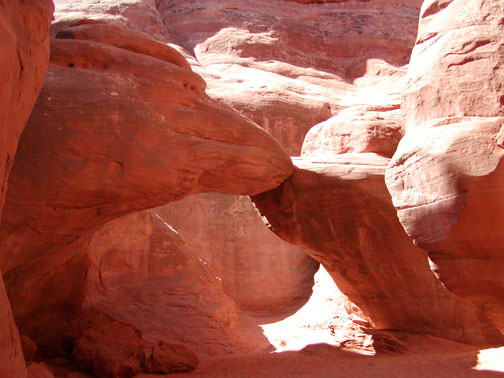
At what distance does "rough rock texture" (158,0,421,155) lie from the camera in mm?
13055

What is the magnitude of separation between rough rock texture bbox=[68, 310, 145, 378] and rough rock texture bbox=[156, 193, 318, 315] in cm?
463

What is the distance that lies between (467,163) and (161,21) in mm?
13818

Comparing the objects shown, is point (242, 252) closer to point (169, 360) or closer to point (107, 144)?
point (169, 360)

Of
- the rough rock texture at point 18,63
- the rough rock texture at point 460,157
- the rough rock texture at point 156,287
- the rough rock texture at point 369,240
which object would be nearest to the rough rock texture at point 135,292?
the rough rock texture at point 156,287

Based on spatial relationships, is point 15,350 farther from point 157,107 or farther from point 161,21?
point 161,21

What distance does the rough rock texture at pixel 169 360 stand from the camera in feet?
18.4

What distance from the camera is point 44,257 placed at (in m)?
5.26

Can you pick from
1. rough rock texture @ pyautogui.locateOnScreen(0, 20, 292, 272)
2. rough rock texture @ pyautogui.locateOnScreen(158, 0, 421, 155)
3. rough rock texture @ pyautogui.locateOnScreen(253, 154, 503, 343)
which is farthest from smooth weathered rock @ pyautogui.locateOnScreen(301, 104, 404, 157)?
rough rock texture @ pyautogui.locateOnScreen(158, 0, 421, 155)

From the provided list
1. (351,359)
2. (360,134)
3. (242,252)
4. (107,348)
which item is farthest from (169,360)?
(242,252)

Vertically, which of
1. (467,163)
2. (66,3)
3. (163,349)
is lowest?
(163,349)

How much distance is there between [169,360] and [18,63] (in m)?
3.83

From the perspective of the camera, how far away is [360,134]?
7520mm

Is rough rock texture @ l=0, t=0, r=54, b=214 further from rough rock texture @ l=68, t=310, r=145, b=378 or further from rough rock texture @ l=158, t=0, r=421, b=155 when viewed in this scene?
rough rock texture @ l=158, t=0, r=421, b=155

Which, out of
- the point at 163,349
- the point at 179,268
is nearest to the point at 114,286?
the point at 179,268
